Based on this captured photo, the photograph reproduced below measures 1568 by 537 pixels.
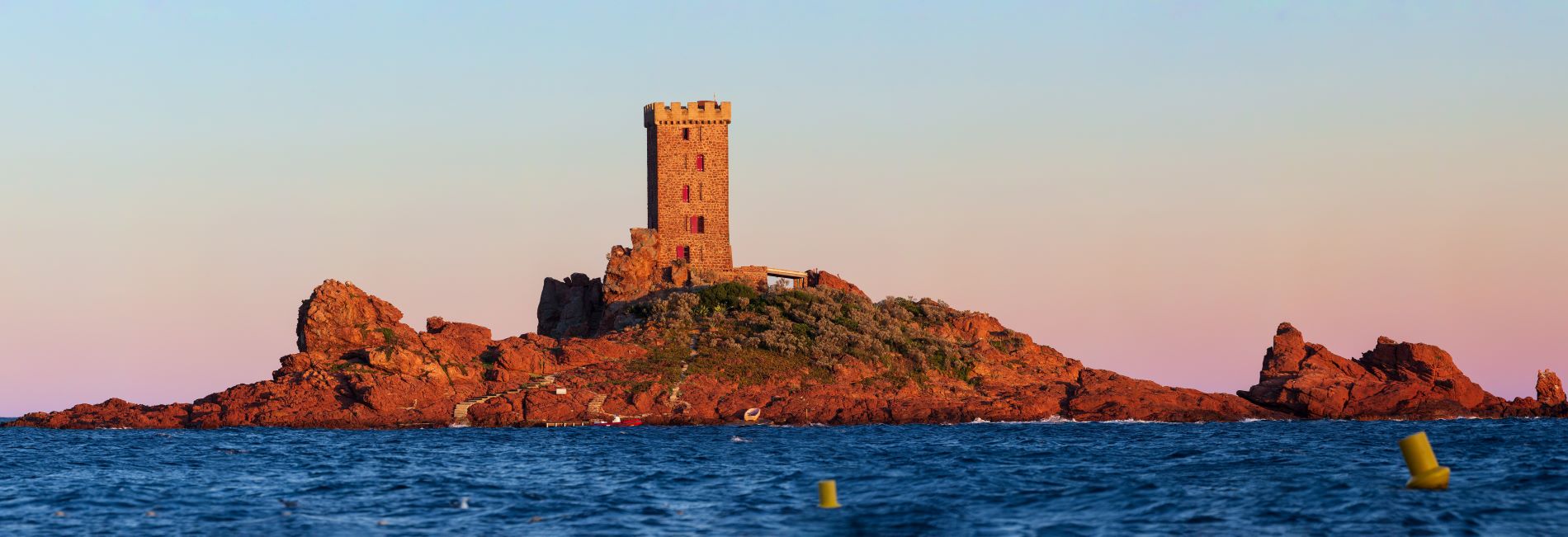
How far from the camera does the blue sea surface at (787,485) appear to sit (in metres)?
29.9

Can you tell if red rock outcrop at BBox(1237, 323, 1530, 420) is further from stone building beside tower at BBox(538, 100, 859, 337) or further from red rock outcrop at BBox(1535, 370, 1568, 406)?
stone building beside tower at BBox(538, 100, 859, 337)

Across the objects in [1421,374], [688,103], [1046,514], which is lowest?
[1046,514]

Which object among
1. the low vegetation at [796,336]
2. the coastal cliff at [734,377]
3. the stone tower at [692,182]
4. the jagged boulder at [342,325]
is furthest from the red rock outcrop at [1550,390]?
the jagged boulder at [342,325]

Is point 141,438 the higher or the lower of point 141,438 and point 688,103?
the lower

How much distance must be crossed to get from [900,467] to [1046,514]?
39.3 ft

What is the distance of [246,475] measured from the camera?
4191 cm

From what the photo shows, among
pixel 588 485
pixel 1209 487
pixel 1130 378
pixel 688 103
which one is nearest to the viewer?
pixel 1209 487

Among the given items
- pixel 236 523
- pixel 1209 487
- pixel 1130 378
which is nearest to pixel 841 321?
pixel 1130 378

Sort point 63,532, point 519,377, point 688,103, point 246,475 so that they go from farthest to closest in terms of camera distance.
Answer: point 688,103
point 519,377
point 246,475
point 63,532

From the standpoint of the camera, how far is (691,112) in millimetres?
96750

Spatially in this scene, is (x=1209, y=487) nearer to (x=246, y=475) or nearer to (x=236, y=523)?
(x=236, y=523)

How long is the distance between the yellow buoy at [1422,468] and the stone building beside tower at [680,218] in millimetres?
64200

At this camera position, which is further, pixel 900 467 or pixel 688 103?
pixel 688 103

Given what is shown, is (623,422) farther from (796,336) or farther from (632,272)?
(632,272)
